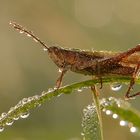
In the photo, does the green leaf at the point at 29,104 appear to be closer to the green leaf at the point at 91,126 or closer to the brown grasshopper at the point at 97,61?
the green leaf at the point at 91,126

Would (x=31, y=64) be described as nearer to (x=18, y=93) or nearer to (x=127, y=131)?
(x=18, y=93)

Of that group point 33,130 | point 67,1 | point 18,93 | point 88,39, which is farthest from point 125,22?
point 33,130

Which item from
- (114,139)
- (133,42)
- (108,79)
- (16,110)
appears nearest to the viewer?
(16,110)

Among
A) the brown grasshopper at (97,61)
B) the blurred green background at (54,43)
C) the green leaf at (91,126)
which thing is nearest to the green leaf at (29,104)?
the green leaf at (91,126)

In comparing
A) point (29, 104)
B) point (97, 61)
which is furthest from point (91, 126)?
point (97, 61)

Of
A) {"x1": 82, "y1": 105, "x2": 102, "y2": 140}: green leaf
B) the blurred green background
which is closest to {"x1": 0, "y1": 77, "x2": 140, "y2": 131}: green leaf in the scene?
{"x1": 82, "y1": 105, "x2": 102, "y2": 140}: green leaf

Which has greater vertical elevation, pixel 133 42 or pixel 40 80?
pixel 133 42
